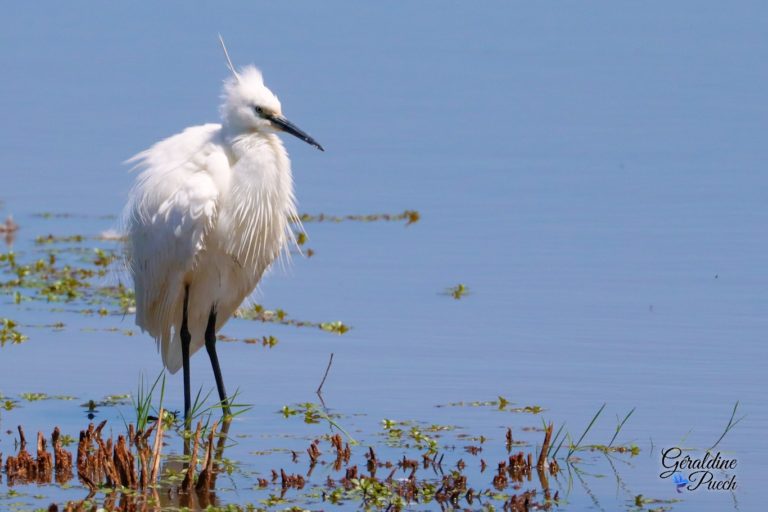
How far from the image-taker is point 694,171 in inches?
594

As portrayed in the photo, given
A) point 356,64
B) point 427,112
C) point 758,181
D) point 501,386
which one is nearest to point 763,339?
point 501,386

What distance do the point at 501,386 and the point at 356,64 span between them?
11.1 meters

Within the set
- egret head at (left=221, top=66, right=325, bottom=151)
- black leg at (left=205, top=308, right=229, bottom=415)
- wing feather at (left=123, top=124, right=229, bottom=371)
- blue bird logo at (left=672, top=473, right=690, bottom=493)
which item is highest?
egret head at (left=221, top=66, right=325, bottom=151)

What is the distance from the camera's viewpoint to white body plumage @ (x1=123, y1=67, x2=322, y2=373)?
8500 millimetres

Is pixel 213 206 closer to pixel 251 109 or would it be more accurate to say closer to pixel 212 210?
pixel 212 210

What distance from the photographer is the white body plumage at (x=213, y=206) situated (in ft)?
27.9

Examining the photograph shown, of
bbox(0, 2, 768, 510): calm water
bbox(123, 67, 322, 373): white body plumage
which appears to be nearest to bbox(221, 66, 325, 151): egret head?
bbox(123, 67, 322, 373): white body plumage

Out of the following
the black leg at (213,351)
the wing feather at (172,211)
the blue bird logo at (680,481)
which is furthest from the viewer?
the black leg at (213,351)

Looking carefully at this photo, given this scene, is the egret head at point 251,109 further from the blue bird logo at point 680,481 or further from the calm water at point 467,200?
the blue bird logo at point 680,481

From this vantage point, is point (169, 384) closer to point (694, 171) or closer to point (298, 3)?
point (694, 171)

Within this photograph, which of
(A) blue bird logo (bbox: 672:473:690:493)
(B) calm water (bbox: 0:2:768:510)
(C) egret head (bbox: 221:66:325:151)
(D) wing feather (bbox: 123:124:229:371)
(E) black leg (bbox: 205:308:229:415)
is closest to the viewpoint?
(A) blue bird logo (bbox: 672:473:690:493)

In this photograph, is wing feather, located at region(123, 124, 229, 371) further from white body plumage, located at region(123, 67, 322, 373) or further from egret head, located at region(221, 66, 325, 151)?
egret head, located at region(221, 66, 325, 151)

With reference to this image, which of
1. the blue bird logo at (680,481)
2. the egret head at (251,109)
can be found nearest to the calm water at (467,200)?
the blue bird logo at (680,481)

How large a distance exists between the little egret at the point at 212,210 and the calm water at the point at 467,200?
57 centimetres
